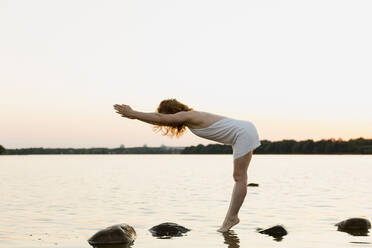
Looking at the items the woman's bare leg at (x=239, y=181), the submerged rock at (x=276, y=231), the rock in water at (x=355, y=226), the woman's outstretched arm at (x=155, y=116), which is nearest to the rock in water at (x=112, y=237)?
the woman's bare leg at (x=239, y=181)

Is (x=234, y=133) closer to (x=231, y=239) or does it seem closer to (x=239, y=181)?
(x=239, y=181)

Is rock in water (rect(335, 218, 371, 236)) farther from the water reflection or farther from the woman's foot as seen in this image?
the woman's foot

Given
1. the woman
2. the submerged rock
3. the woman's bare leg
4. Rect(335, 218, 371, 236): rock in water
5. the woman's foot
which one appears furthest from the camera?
Rect(335, 218, 371, 236): rock in water

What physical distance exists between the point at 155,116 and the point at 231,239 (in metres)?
2.64

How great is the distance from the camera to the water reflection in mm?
9094

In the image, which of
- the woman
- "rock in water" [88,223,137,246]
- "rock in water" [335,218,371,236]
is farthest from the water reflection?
"rock in water" [335,218,371,236]

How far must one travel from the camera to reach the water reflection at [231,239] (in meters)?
9.09

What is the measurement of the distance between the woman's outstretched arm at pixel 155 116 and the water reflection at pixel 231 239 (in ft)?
6.97

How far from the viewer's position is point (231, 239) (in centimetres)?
969

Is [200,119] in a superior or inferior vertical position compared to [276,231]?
superior

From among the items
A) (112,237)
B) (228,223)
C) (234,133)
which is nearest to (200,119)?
(234,133)

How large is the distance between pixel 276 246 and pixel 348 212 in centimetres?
697

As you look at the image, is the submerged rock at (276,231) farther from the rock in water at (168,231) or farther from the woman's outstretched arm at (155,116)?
the woman's outstretched arm at (155,116)

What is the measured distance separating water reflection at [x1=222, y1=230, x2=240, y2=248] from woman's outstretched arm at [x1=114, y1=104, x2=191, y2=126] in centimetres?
212
